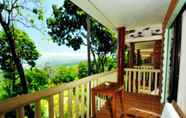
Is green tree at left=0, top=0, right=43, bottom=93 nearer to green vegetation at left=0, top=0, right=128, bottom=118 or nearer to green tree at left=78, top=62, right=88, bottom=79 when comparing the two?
green vegetation at left=0, top=0, right=128, bottom=118

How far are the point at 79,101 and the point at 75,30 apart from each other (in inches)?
107

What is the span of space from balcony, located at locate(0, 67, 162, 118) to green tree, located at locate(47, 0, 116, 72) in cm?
154

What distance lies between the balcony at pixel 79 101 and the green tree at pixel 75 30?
154 cm

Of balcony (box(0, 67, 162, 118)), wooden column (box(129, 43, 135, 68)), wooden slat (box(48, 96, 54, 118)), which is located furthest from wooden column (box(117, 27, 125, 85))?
wooden column (box(129, 43, 135, 68))

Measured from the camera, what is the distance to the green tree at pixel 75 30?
3673mm

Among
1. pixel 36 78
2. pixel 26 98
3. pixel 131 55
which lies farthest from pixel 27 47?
pixel 131 55

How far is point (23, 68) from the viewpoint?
2504 millimetres

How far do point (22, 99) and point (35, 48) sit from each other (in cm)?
176

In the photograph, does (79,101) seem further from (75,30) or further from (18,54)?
(75,30)

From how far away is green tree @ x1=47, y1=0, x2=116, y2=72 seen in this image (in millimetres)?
3673

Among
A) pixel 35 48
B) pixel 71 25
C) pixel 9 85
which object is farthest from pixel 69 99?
pixel 71 25

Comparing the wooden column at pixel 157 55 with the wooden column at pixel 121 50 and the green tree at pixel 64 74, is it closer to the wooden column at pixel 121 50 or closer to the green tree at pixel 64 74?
the wooden column at pixel 121 50

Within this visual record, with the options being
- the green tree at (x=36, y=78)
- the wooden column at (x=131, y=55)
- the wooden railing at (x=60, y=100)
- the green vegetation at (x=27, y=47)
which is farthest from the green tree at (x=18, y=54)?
the wooden column at (x=131, y=55)

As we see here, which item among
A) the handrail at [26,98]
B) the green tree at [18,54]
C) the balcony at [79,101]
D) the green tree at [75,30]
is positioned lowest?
the balcony at [79,101]
